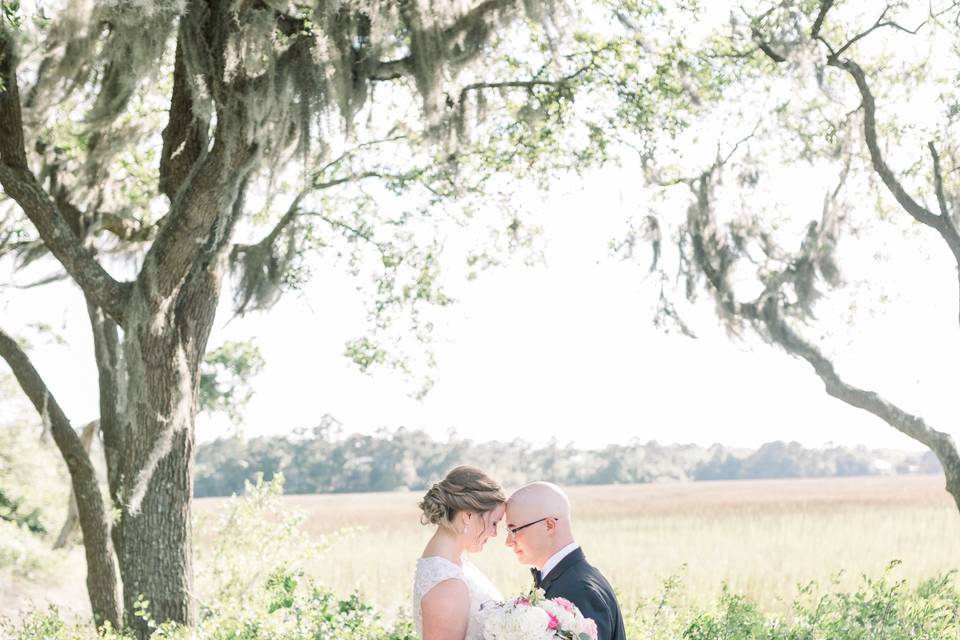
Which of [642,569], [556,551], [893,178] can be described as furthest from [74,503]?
[556,551]

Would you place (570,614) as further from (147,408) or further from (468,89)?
(468,89)

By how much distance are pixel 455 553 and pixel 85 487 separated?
5.49 meters

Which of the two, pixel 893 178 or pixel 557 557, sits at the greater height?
pixel 893 178

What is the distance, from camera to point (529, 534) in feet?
9.84

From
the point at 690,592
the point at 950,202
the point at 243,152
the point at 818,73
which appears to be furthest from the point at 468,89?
the point at 690,592

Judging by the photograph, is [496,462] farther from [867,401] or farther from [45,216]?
[45,216]

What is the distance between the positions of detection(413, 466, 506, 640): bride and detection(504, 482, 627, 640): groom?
2.9 inches

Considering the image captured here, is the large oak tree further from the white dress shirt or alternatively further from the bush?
the white dress shirt

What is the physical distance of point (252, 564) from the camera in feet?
29.2

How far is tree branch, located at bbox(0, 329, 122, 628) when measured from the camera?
745cm

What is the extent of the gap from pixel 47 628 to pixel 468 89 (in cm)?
435

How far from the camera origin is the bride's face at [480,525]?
2.99 metres

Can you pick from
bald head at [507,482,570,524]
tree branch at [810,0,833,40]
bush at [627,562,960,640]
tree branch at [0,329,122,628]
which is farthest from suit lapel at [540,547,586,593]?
tree branch at [810,0,833,40]

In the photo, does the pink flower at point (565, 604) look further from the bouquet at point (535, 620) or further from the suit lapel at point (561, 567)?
the suit lapel at point (561, 567)
